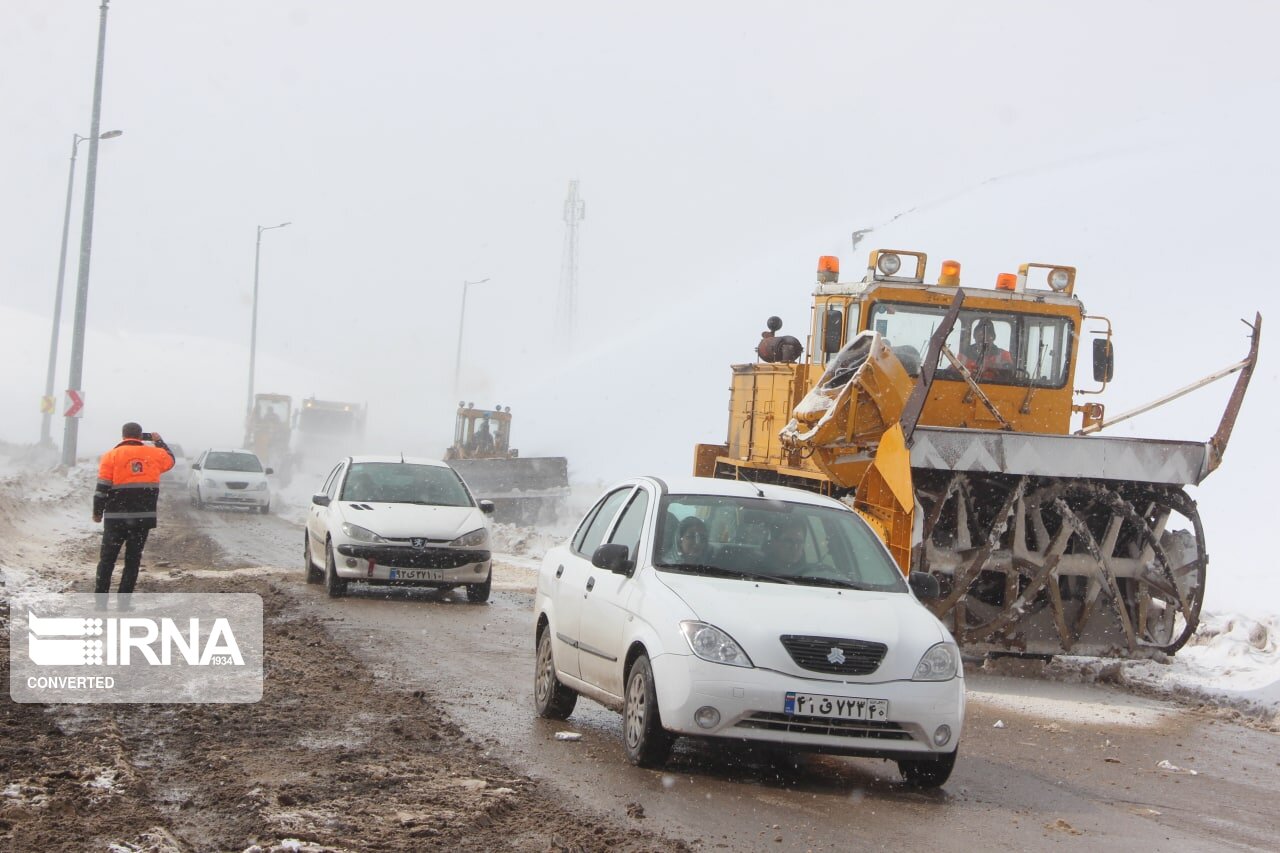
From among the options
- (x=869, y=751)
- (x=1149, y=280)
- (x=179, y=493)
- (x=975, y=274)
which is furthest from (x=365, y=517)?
(x=975, y=274)

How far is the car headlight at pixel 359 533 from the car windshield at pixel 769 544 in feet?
26.8

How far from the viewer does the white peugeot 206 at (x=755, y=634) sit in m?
7.29

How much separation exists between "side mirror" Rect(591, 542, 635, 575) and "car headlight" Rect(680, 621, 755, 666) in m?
0.87

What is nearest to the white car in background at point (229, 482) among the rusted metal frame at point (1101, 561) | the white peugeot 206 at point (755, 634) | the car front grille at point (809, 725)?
the rusted metal frame at point (1101, 561)

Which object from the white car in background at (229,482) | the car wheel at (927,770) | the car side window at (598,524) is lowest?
the white car in background at (229,482)

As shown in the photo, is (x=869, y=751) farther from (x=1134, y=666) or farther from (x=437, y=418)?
(x=437, y=418)

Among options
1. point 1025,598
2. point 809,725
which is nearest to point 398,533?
point 1025,598

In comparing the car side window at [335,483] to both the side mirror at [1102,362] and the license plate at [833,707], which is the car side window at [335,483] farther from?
the license plate at [833,707]

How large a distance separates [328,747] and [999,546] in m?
6.57

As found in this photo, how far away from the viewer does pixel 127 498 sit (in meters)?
13.7

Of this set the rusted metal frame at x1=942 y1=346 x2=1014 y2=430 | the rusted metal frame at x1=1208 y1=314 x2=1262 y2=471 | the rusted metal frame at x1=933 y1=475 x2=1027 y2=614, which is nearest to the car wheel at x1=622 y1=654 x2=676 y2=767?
the rusted metal frame at x1=933 y1=475 x2=1027 y2=614

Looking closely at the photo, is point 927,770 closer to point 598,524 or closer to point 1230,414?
point 598,524

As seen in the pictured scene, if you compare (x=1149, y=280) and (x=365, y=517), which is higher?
(x=1149, y=280)

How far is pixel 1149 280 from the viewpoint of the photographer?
51406 millimetres
